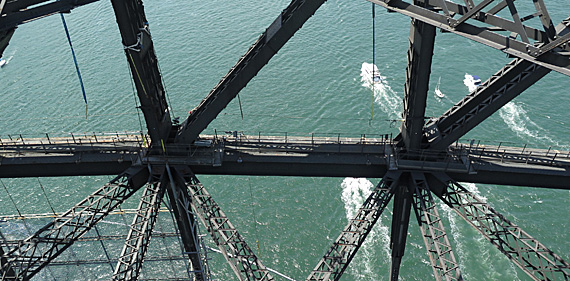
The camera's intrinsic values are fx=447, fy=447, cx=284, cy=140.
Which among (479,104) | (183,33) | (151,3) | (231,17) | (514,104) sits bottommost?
(479,104)

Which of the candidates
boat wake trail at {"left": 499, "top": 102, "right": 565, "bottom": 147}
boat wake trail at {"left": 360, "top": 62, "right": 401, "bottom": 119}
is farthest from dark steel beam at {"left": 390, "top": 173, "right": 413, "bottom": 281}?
boat wake trail at {"left": 499, "top": 102, "right": 565, "bottom": 147}

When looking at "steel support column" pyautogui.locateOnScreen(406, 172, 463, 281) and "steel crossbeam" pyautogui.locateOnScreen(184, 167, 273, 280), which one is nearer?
"steel support column" pyautogui.locateOnScreen(406, 172, 463, 281)

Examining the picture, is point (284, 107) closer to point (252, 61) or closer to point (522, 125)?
point (522, 125)

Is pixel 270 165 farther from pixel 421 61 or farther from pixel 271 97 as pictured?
pixel 271 97

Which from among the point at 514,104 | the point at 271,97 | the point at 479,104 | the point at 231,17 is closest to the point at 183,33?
the point at 231,17

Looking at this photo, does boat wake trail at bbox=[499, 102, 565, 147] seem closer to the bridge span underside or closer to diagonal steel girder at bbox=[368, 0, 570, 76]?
the bridge span underside

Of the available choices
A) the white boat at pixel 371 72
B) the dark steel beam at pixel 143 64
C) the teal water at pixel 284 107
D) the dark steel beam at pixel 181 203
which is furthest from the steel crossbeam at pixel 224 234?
the white boat at pixel 371 72

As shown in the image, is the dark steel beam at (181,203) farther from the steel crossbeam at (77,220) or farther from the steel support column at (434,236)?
the steel support column at (434,236)

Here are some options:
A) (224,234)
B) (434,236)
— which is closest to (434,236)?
(434,236)
